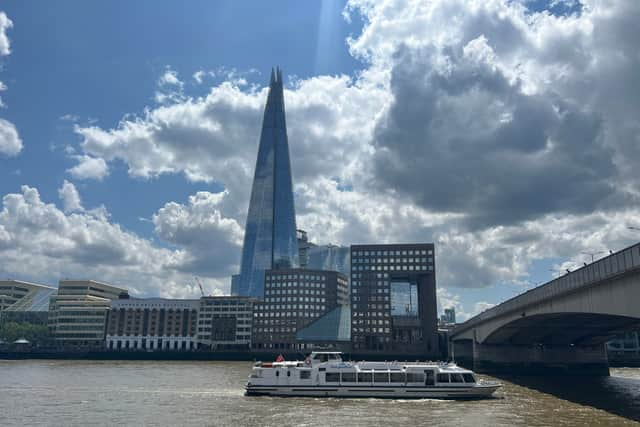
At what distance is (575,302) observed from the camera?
5709 cm

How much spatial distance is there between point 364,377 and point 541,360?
54970mm

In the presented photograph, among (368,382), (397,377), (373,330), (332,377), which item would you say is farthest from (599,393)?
(373,330)

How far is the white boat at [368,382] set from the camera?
6400 cm

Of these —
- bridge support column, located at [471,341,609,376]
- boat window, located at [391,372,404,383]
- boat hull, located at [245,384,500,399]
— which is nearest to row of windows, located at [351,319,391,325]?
bridge support column, located at [471,341,609,376]

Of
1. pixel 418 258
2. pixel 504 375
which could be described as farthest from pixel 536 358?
pixel 418 258

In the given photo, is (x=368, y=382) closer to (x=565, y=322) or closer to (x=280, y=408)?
(x=280, y=408)

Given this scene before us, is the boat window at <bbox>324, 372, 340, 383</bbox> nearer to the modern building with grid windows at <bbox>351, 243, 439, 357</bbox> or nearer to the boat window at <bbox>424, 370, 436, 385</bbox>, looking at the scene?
the boat window at <bbox>424, 370, 436, 385</bbox>

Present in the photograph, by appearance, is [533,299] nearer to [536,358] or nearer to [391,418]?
[391,418]

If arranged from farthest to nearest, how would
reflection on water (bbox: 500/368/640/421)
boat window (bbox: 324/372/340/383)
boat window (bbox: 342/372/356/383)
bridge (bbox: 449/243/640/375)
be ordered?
boat window (bbox: 324/372/340/383) < boat window (bbox: 342/372/356/383) < reflection on water (bbox: 500/368/640/421) < bridge (bbox: 449/243/640/375)

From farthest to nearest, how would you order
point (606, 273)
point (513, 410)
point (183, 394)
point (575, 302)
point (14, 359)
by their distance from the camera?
point (14, 359), point (183, 394), point (575, 302), point (513, 410), point (606, 273)

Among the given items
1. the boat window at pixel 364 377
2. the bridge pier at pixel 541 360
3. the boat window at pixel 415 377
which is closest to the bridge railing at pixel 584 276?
the boat window at pixel 415 377

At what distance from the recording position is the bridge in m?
45.7

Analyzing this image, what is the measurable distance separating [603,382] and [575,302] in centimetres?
3732

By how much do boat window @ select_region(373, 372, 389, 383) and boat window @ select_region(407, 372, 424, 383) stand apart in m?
2.57
